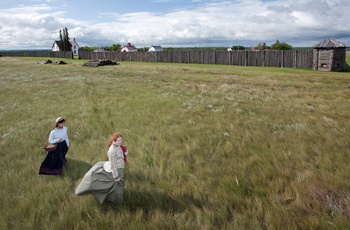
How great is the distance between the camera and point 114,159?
400 centimetres

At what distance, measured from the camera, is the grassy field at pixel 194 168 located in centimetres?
366

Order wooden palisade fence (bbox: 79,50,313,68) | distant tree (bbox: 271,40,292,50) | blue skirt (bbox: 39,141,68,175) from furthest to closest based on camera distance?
distant tree (bbox: 271,40,292,50)
wooden palisade fence (bbox: 79,50,313,68)
blue skirt (bbox: 39,141,68,175)

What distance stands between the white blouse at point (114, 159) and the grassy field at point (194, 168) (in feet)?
1.72

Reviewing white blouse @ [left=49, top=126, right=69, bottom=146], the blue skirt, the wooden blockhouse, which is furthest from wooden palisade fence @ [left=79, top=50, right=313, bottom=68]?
the blue skirt

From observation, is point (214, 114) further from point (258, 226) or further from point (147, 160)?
point (258, 226)

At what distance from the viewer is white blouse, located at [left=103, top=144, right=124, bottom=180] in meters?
3.99

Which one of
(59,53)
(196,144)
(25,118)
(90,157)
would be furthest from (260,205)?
(59,53)

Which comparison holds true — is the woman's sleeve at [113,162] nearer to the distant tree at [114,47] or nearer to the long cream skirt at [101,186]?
the long cream skirt at [101,186]

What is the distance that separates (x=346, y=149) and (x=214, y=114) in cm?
459

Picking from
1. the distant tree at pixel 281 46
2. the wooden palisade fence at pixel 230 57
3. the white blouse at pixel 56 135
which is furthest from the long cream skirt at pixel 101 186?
the distant tree at pixel 281 46

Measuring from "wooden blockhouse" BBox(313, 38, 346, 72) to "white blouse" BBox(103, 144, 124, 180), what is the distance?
30.2m

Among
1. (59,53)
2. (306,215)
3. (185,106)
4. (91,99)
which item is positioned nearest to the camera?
(306,215)

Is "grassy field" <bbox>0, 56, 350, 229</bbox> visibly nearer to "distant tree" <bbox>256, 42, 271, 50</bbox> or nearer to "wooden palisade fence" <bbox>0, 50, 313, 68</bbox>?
"wooden palisade fence" <bbox>0, 50, 313, 68</bbox>

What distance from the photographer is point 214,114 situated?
982cm
